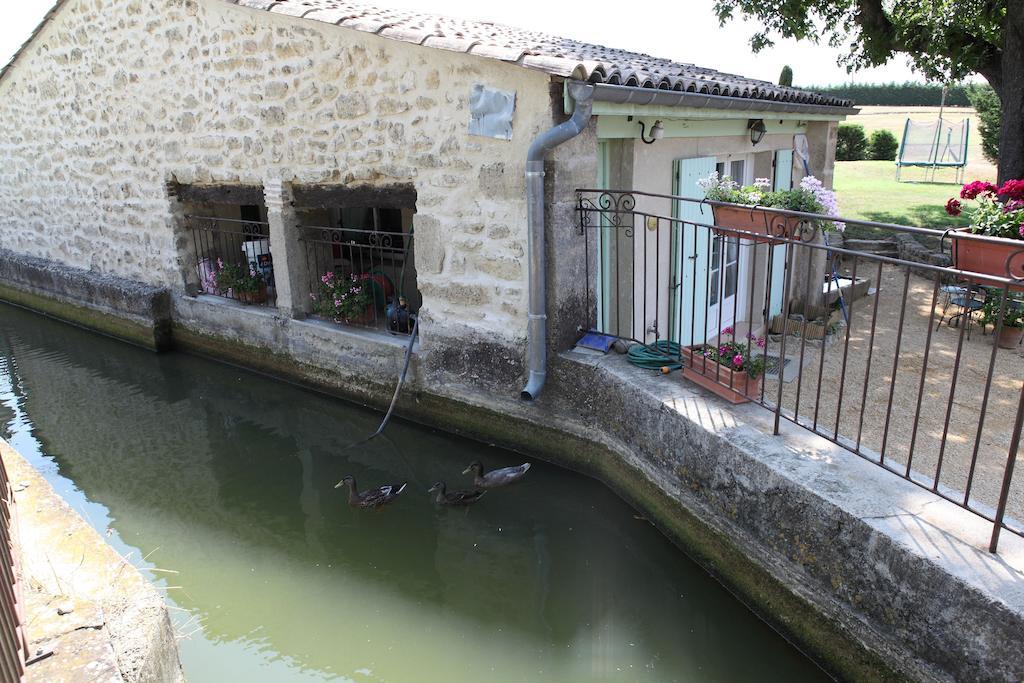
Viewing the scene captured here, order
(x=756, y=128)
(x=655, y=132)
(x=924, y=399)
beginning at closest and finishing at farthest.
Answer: (x=655, y=132)
(x=924, y=399)
(x=756, y=128)

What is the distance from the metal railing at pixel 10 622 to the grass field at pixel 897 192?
12706 mm

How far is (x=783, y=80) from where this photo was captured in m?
14.2

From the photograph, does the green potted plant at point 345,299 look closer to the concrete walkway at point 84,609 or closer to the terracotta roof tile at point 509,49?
the terracotta roof tile at point 509,49

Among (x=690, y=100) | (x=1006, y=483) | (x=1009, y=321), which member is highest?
(x=690, y=100)

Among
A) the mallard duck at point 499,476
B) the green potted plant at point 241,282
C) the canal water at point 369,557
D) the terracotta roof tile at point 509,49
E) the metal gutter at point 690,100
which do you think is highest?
the terracotta roof tile at point 509,49

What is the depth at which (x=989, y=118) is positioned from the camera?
20.4 metres

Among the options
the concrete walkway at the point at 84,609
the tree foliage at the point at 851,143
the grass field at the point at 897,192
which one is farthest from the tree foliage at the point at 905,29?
the tree foliage at the point at 851,143

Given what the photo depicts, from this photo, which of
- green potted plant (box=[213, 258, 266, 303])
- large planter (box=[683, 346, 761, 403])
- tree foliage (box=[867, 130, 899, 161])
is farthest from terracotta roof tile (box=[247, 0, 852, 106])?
tree foliage (box=[867, 130, 899, 161])

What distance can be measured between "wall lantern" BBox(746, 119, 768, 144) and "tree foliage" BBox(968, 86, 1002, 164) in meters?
17.1

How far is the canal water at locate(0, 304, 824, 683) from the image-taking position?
3678mm

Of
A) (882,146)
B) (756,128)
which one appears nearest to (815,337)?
(756,128)

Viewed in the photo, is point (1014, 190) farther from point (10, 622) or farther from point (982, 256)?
point (10, 622)

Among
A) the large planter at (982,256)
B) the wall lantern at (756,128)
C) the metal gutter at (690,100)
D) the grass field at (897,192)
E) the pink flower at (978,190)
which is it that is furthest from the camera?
the grass field at (897,192)

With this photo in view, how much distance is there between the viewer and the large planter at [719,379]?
14.5ft
